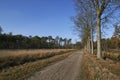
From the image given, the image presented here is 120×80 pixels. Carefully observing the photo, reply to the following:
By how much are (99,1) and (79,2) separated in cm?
333

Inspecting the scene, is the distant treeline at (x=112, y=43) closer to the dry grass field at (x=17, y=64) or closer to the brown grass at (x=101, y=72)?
the dry grass field at (x=17, y=64)

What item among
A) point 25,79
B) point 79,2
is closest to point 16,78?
point 25,79

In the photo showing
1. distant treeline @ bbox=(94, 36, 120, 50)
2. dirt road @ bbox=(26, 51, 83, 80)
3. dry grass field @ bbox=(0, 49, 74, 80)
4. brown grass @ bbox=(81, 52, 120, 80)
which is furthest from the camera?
distant treeline @ bbox=(94, 36, 120, 50)

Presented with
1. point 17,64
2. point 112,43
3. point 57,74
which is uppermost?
point 112,43

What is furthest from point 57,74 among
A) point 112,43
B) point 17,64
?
point 112,43

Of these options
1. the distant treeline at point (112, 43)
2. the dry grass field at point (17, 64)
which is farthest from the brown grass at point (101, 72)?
the distant treeline at point (112, 43)

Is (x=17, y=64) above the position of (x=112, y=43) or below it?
below

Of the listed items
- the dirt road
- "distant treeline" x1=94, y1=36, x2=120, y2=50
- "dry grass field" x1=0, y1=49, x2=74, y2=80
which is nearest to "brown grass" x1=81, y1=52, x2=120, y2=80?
the dirt road

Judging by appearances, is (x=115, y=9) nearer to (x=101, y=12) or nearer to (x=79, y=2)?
(x=101, y=12)

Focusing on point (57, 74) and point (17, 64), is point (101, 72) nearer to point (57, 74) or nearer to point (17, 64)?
point (57, 74)

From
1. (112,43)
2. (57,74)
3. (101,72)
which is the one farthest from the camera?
(112,43)

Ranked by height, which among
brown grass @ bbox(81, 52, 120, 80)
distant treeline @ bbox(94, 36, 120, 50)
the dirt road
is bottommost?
the dirt road

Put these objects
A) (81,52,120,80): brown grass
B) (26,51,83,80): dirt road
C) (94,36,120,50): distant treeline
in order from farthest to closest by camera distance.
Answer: (94,36,120,50): distant treeline
(26,51,83,80): dirt road
(81,52,120,80): brown grass

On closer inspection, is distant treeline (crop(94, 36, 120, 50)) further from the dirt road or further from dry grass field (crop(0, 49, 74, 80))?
the dirt road
